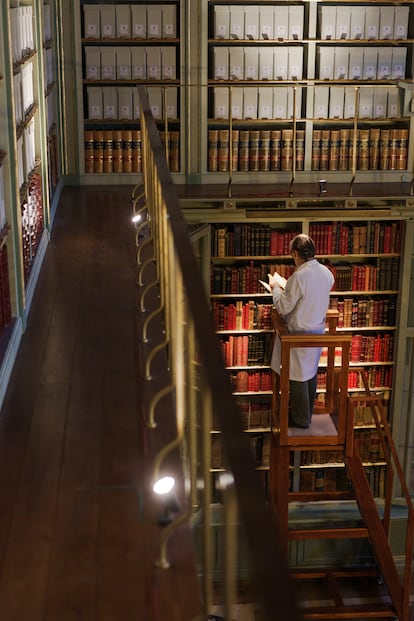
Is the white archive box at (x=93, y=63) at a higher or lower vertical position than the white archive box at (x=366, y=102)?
higher

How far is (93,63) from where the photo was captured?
20.7 feet

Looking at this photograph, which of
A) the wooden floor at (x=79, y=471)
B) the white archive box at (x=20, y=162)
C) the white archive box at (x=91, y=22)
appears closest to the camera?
the wooden floor at (x=79, y=471)

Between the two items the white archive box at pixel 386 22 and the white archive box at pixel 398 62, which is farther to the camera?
the white archive box at pixel 398 62

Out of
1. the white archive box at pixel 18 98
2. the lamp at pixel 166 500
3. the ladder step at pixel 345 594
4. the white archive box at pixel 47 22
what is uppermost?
the white archive box at pixel 47 22

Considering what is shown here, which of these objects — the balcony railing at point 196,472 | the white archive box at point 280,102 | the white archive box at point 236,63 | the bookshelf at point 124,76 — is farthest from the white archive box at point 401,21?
the balcony railing at point 196,472

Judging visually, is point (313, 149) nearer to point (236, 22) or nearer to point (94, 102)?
point (236, 22)

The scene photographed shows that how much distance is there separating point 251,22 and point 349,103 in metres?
0.90

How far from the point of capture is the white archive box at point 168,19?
625 centimetres

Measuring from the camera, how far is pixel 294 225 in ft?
21.4

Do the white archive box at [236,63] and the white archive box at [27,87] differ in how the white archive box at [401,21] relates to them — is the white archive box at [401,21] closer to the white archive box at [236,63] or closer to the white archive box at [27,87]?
the white archive box at [236,63]

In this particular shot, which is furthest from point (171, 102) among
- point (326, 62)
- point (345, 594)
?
point (345, 594)

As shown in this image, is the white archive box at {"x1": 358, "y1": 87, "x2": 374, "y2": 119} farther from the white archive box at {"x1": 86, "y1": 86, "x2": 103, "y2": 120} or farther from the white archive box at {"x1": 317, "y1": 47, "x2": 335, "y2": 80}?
the white archive box at {"x1": 86, "y1": 86, "x2": 103, "y2": 120}

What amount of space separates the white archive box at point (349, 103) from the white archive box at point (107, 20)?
169cm

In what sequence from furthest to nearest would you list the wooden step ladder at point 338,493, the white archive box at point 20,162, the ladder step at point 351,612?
1. the ladder step at point 351,612
2. the wooden step ladder at point 338,493
3. the white archive box at point 20,162
